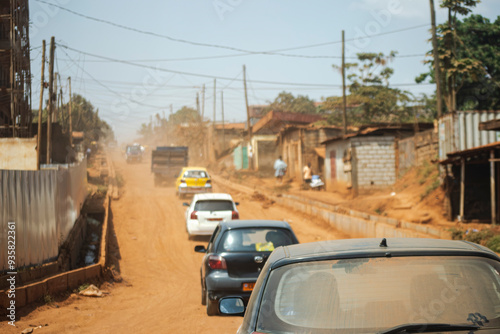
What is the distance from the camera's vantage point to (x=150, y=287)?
11.9m

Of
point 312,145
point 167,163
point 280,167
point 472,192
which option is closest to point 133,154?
point 167,163

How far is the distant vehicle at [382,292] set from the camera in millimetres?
2701

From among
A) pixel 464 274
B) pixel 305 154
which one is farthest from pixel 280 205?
pixel 464 274

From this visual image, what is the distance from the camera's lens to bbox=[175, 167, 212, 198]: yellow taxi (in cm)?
2727

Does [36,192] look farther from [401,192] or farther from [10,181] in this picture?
[401,192]

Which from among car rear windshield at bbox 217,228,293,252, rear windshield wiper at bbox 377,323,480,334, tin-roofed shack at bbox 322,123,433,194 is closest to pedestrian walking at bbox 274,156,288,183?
tin-roofed shack at bbox 322,123,433,194

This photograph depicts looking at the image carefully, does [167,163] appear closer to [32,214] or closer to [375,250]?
[32,214]

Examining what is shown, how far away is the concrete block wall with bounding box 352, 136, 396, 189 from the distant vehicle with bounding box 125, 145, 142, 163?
41215mm

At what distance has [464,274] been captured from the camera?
2.86m

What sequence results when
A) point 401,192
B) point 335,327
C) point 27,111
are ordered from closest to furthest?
point 335,327 → point 401,192 → point 27,111

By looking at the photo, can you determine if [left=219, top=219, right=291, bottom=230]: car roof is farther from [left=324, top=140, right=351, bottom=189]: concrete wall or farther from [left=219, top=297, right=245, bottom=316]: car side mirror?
[left=324, top=140, right=351, bottom=189]: concrete wall

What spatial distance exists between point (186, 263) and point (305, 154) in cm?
2191

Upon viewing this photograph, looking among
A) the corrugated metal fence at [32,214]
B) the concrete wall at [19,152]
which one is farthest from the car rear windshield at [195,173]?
the corrugated metal fence at [32,214]

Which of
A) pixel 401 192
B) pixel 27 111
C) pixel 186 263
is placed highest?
pixel 27 111
